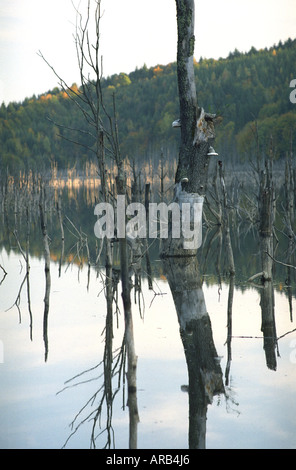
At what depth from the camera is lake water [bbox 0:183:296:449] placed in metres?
3.85

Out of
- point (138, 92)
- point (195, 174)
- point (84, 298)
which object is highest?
point (138, 92)

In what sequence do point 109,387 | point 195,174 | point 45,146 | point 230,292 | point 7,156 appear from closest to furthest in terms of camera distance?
point 109,387 < point 230,292 < point 195,174 < point 7,156 < point 45,146

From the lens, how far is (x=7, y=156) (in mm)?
66750

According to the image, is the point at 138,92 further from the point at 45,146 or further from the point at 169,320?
the point at 169,320

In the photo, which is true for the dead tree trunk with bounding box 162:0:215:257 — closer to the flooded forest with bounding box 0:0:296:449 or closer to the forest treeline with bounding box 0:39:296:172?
the flooded forest with bounding box 0:0:296:449

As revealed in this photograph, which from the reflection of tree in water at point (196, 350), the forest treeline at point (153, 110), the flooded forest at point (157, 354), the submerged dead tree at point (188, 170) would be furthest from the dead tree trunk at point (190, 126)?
the forest treeline at point (153, 110)

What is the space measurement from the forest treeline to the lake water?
53277 mm

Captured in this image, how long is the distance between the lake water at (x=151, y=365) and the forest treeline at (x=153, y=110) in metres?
53.3

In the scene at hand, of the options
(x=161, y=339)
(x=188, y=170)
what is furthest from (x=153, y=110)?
(x=161, y=339)

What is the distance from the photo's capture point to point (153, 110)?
2955 inches

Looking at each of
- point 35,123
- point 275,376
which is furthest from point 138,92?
point 275,376

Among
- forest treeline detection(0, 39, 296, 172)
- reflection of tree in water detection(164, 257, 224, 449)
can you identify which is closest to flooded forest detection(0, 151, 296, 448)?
reflection of tree in water detection(164, 257, 224, 449)

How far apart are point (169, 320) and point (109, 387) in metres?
2.09
